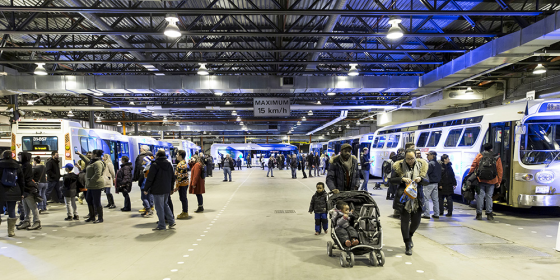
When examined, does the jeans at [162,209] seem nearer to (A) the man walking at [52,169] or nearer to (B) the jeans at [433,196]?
(A) the man walking at [52,169]

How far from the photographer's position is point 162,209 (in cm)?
738

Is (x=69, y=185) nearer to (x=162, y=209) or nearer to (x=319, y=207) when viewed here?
(x=162, y=209)

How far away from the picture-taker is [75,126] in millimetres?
15031

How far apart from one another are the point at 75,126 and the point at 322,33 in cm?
1170

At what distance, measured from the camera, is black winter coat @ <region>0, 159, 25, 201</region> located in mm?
6871

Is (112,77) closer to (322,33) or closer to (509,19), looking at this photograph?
(322,33)

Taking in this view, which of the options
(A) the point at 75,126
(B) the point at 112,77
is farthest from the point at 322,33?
(A) the point at 75,126

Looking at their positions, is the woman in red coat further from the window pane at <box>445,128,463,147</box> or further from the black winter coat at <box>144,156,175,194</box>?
the window pane at <box>445,128,463,147</box>

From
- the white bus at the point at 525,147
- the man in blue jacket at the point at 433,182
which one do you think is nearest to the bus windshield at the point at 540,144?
the white bus at the point at 525,147

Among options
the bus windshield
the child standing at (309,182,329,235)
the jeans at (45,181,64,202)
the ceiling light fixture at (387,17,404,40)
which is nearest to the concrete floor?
the child standing at (309,182,329,235)

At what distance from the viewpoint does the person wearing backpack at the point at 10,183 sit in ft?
22.5

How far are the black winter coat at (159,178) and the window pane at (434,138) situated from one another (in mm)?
10187

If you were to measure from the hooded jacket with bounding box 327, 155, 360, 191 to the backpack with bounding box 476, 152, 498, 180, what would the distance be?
3.83 metres

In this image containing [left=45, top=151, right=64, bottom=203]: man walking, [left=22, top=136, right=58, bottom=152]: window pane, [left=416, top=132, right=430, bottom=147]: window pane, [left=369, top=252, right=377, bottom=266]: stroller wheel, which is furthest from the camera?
[left=416, top=132, right=430, bottom=147]: window pane
